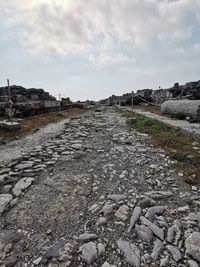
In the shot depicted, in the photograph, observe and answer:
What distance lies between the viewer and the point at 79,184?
18.0 feet

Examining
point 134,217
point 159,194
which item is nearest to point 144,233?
point 134,217

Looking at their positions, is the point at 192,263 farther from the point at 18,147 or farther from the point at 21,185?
the point at 18,147

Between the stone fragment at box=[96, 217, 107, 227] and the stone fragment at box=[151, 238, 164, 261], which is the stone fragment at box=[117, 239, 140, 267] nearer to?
the stone fragment at box=[151, 238, 164, 261]

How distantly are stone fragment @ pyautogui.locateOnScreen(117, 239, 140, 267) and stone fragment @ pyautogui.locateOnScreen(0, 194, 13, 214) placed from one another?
2.12m

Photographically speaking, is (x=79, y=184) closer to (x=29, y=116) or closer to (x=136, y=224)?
(x=136, y=224)

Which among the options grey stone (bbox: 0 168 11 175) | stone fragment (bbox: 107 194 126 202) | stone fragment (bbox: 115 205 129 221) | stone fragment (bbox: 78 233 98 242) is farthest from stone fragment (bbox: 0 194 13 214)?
stone fragment (bbox: 115 205 129 221)

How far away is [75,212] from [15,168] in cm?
283

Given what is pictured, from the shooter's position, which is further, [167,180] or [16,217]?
[167,180]

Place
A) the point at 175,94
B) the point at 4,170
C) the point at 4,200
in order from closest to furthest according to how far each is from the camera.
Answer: the point at 4,200, the point at 4,170, the point at 175,94

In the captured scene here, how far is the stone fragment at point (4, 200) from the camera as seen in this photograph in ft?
14.6

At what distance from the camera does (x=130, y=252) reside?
3312 mm

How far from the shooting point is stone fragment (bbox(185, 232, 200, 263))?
126 inches

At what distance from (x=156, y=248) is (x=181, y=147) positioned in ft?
17.2

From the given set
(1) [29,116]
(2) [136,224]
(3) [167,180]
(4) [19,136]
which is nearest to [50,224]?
(2) [136,224]
